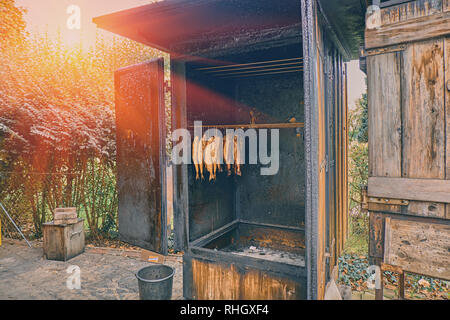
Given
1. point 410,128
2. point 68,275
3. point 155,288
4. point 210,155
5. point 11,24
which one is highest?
point 11,24

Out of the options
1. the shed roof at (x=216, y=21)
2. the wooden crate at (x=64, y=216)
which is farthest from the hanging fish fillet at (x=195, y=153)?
the wooden crate at (x=64, y=216)

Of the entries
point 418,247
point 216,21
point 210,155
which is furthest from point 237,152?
point 418,247

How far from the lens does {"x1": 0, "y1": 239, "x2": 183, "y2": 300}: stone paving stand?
4.05m

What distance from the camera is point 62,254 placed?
5.32m

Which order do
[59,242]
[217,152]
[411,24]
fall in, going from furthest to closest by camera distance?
→ [59,242] < [217,152] < [411,24]

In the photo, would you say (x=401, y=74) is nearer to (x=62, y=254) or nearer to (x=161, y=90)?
(x=161, y=90)

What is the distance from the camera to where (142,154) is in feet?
13.1

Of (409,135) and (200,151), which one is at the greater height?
(409,135)

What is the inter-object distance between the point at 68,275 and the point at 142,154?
2.55m

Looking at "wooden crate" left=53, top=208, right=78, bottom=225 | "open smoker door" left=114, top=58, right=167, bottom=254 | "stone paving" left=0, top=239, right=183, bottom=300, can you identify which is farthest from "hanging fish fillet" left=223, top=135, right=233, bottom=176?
"wooden crate" left=53, top=208, right=78, bottom=225

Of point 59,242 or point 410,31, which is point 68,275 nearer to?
point 59,242
